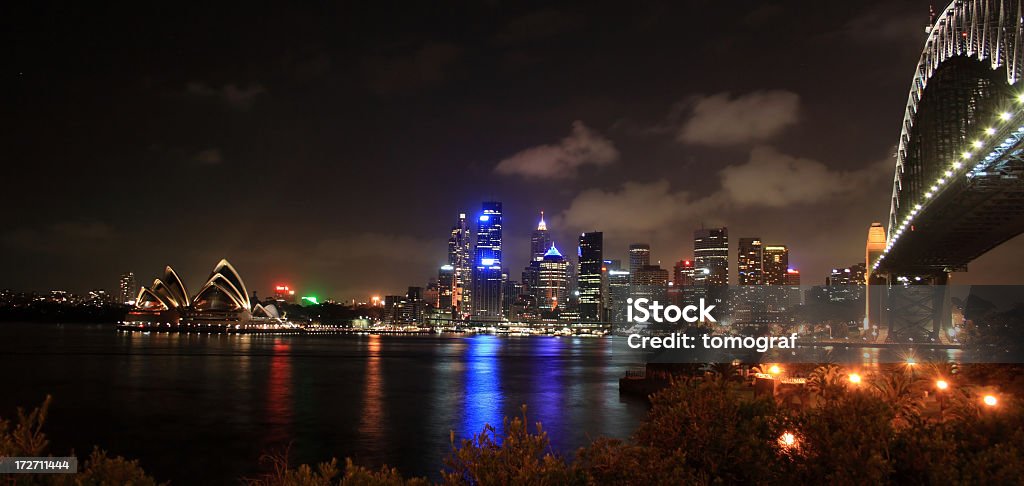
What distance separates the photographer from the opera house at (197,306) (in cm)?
12556

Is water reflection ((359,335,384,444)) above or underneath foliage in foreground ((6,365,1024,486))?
underneath

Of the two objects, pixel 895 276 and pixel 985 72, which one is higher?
pixel 985 72

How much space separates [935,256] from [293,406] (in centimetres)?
3771

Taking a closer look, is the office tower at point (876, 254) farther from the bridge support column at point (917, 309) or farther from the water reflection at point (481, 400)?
the water reflection at point (481, 400)

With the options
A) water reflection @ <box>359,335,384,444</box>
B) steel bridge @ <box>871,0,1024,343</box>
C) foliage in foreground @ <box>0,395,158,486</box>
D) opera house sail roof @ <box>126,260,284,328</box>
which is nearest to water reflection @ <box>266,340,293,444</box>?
water reflection @ <box>359,335,384,444</box>

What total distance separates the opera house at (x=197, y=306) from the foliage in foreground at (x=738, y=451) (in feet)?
411

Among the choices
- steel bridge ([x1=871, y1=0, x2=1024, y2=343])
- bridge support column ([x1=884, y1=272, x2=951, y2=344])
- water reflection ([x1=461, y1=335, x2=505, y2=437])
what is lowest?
water reflection ([x1=461, y1=335, x2=505, y2=437])

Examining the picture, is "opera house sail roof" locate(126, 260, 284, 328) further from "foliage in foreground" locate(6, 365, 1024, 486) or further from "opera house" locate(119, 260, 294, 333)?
"foliage in foreground" locate(6, 365, 1024, 486)

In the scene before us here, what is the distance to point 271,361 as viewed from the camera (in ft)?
211

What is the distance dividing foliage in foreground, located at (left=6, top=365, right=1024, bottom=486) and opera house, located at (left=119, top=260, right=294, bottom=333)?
125 m

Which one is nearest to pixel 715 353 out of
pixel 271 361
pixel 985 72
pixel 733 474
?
pixel 985 72

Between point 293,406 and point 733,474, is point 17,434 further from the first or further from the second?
point 293,406

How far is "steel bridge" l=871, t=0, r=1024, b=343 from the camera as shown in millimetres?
25078

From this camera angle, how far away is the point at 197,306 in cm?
13050
